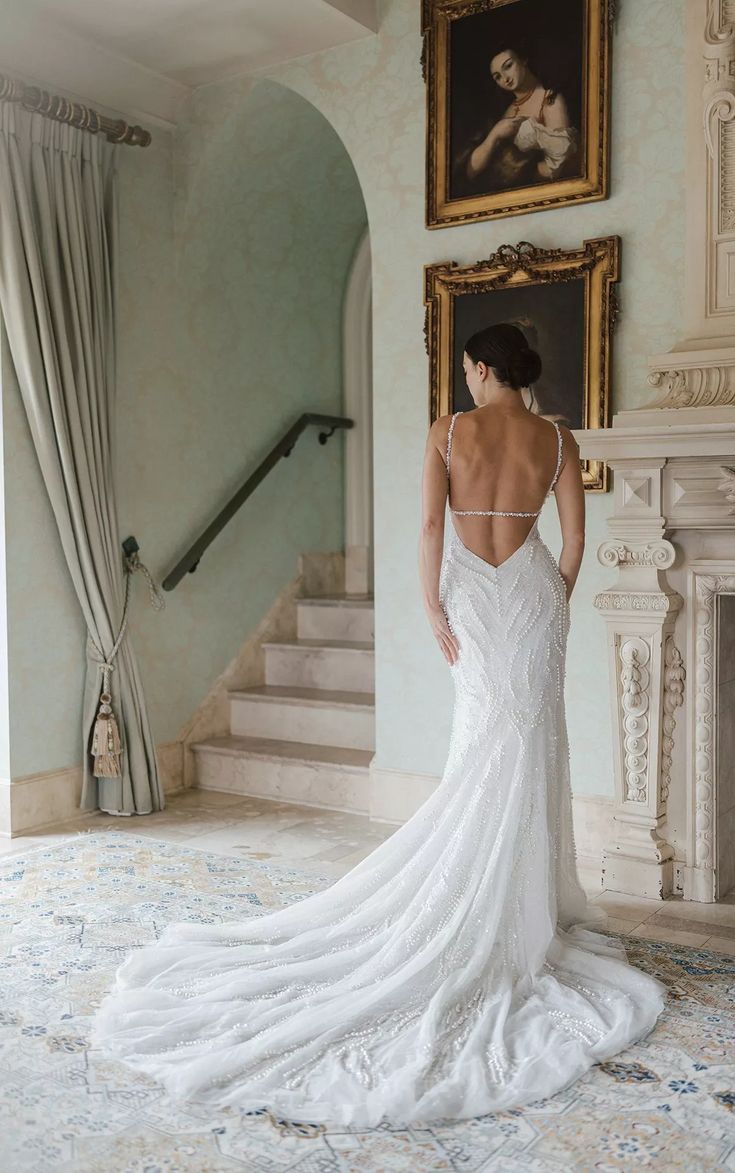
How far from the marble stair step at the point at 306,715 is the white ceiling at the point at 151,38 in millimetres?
2741

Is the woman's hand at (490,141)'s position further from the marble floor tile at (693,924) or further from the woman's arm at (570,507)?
the marble floor tile at (693,924)

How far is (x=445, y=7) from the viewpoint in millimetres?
4309

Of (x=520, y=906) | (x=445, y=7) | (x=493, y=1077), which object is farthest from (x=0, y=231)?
(x=493, y=1077)

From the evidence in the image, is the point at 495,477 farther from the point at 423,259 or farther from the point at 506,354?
the point at 423,259

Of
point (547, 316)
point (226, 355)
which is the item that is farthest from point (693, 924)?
point (226, 355)

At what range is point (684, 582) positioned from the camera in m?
3.70

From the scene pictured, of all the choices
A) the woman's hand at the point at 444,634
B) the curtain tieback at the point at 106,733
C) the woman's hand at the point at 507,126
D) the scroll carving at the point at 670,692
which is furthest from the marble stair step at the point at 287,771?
the woman's hand at the point at 507,126

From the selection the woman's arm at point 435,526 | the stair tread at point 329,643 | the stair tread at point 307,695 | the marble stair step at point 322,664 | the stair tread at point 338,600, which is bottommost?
the stair tread at point 307,695

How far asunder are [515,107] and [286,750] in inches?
112

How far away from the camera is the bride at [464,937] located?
2393 millimetres

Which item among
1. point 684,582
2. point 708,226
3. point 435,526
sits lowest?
point 684,582

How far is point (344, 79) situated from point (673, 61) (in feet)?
4.58
